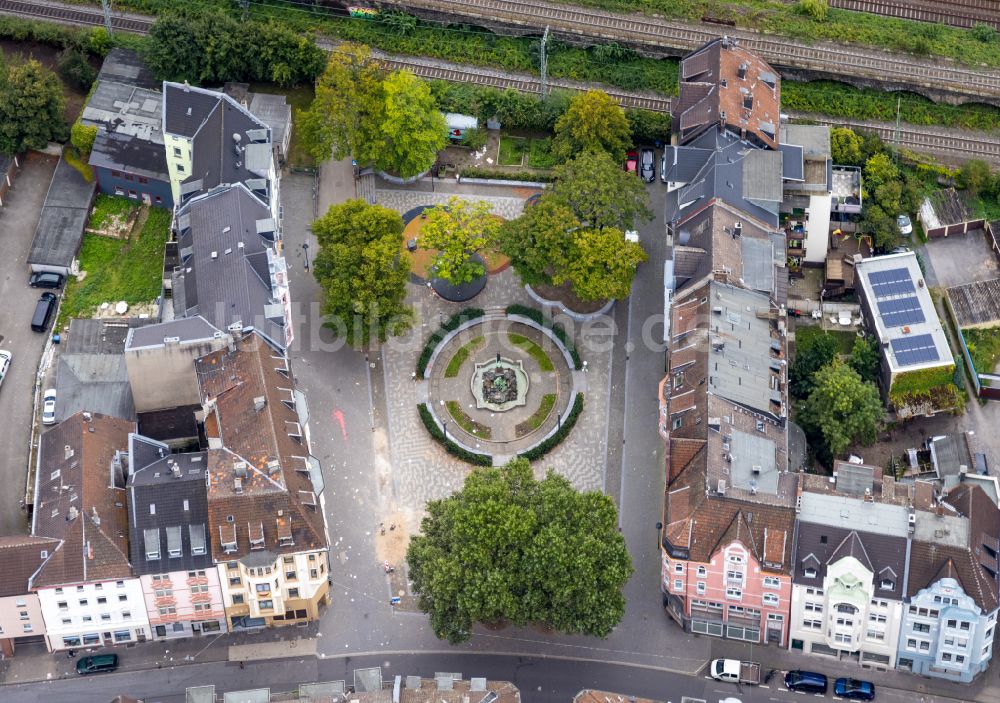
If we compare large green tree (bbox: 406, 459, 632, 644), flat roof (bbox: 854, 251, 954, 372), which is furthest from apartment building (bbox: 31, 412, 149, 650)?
flat roof (bbox: 854, 251, 954, 372)

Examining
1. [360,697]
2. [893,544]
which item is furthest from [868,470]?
[360,697]

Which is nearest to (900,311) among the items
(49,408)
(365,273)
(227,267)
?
(365,273)

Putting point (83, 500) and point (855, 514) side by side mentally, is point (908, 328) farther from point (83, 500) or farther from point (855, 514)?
point (83, 500)

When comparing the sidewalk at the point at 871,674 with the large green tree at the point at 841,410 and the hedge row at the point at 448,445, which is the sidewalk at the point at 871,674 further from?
the hedge row at the point at 448,445

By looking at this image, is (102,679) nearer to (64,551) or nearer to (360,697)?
(64,551)

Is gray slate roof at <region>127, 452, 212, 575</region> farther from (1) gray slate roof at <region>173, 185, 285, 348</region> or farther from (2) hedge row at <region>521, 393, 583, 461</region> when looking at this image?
(2) hedge row at <region>521, 393, 583, 461</region>

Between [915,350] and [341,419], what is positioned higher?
[915,350]
